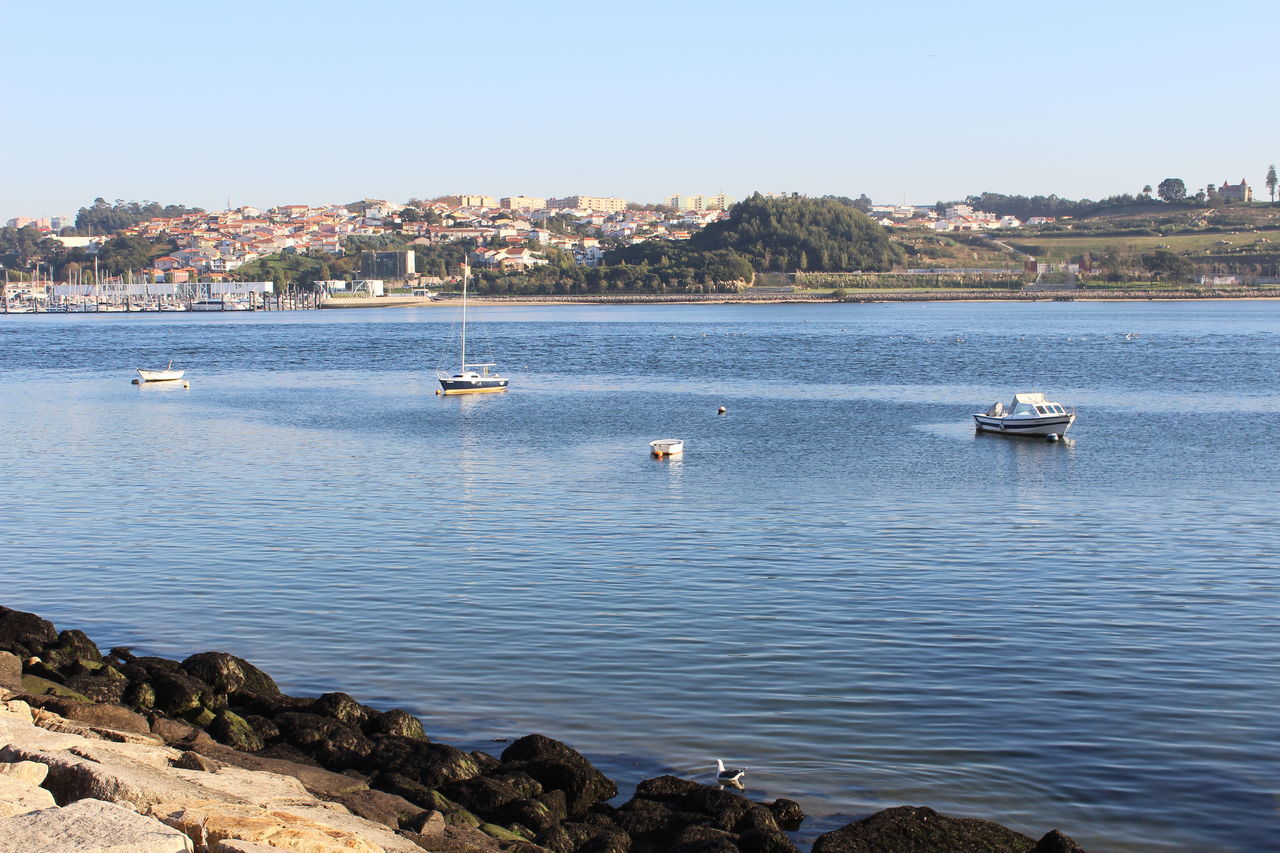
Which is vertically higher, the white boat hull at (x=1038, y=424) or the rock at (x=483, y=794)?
the white boat hull at (x=1038, y=424)

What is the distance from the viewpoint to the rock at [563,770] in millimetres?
7547

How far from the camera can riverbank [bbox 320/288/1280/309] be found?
13550 cm

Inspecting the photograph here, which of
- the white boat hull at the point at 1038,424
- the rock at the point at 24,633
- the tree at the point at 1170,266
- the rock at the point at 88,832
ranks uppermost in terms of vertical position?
the tree at the point at 1170,266

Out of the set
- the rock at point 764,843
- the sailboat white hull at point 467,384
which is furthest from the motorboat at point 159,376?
the rock at point 764,843

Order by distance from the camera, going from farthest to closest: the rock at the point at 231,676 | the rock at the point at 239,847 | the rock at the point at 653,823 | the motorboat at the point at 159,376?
the motorboat at the point at 159,376 < the rock at the point at 231,676 < the rock at the point at 653,823 < the rock at the point at 239,847

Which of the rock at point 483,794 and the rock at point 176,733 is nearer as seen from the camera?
the rock at point 483,794

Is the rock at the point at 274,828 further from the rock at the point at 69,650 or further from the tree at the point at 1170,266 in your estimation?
the tree at the point at 1170,266

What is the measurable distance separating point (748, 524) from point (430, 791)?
32.6 feet

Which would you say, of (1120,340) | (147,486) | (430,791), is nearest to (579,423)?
(147,486)

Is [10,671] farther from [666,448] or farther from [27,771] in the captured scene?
[666,448]

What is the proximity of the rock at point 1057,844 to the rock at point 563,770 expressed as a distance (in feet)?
8.60

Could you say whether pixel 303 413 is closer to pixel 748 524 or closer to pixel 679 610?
pixel 748 524

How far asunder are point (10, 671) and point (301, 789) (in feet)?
10.4

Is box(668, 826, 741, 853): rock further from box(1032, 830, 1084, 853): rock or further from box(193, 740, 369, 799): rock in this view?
box(193, 740, 369, 799): rock
